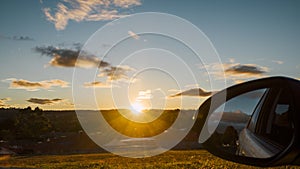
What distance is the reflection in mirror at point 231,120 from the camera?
12.3 feet

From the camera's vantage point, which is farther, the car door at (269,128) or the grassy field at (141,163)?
the grassy field at (141,163)

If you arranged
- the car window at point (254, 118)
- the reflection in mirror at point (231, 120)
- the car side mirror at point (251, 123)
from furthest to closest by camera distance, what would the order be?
the car window at point (254, 118), the reflection in mirror at point (231, 120), the car side mirror at point (251, 123)

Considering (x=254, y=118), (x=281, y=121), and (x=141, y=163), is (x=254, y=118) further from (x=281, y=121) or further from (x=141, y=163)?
(x=141, y=163)

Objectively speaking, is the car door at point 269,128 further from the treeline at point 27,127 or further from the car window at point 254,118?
the treeline at point 27,127

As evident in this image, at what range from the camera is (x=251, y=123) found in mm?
4098

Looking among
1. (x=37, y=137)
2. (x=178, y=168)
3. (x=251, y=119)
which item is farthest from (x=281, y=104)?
(x=37, y=137)

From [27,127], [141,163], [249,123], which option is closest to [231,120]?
[249,123]

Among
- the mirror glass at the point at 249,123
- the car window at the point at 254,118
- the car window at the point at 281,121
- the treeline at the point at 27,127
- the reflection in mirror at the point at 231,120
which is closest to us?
the car window at the point at 281,121

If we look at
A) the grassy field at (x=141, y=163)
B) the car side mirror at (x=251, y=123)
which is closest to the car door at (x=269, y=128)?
the car side mirror at (x=251, y=123)

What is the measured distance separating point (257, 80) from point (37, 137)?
69.5m

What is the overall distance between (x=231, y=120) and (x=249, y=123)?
331 millimetres

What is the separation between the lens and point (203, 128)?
3.86 metres

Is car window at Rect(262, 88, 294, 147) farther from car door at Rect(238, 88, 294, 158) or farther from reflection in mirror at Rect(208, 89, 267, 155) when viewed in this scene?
reflection in mirror at Rect(208, 89, 267, 155)

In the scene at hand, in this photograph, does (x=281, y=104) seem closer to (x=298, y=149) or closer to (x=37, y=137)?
(x=298, y=149)
